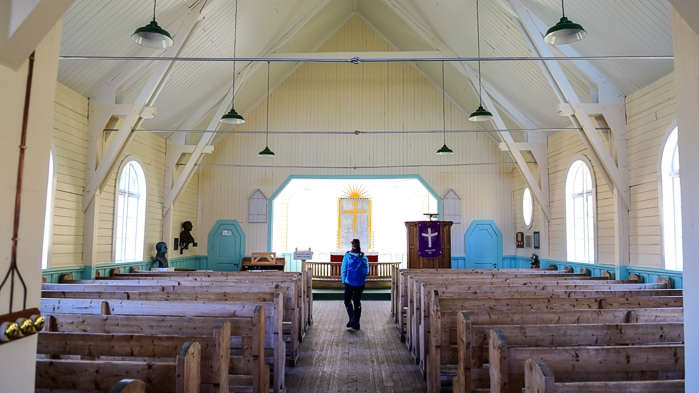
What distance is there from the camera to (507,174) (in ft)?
44.5

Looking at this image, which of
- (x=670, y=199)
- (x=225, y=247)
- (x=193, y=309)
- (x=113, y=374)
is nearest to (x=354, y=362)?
(x=193, y=309)

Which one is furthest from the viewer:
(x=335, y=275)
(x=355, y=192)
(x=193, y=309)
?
(x=355, y=192)

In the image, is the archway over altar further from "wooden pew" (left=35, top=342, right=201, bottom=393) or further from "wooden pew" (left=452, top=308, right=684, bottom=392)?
"wooden pew" (left=35, top=342, right=201, bottom=393)

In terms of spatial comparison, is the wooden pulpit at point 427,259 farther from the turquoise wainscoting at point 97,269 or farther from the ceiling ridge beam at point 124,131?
the ceiling ridge beam at point 124,131

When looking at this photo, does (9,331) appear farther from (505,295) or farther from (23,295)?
(505,295)

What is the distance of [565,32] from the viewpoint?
16.4 feet

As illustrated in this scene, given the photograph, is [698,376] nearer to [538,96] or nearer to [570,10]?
[570,10]

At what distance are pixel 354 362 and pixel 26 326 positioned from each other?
14.3 feet

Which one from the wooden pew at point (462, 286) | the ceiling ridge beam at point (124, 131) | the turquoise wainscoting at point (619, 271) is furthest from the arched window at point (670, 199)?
the ceiling ridge beam at point (124, 131)

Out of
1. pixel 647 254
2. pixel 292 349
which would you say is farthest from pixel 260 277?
pixel 647 254

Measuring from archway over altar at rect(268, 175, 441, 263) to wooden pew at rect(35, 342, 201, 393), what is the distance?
1438cm

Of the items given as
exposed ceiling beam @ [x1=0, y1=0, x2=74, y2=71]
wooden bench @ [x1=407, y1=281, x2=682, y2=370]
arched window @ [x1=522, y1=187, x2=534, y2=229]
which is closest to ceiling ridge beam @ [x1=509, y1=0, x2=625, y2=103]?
wooden bench @ [x1=407, y1=281, x2=682, y2=370]

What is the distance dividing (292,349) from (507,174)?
9.73 meters

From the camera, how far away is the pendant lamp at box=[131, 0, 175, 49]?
4930mm
